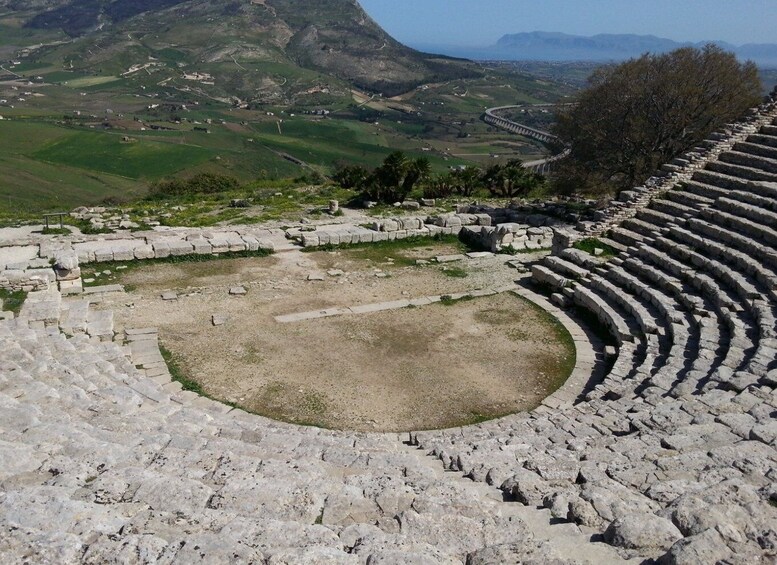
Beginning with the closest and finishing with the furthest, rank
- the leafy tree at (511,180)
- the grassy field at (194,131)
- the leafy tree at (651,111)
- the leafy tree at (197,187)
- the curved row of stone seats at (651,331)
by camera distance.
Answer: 1. the curved row of stone seats at (651,331)
2. the leafy tree at (651,111)
3. the leafy tree at (511,180)
4. the leafy tree at (197,187)
5. the grassy field at (194,131)

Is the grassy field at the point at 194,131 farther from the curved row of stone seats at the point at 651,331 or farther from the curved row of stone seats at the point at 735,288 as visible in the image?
the curved row of stone seats at the point at 735,288

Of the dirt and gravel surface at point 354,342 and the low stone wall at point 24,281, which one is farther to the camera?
the low stone wall at point 24,281

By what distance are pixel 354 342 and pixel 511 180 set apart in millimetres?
19128

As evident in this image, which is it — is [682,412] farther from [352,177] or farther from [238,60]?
[238,60]

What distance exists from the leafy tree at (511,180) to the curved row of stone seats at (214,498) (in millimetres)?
23617

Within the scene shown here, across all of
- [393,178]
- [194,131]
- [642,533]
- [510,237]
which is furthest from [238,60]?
[642,533]

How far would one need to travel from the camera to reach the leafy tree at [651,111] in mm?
21406

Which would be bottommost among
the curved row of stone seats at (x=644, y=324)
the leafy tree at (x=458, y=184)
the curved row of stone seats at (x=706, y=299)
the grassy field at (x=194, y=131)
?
the grassy field at (x=194, y=131)

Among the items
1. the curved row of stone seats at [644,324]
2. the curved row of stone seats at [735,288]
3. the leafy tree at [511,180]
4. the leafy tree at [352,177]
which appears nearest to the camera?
the curved row of stone seats at [644,324]

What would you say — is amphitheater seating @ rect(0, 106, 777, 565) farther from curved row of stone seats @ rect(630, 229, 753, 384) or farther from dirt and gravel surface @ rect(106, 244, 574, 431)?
dirt and gravel surface @ rect(106, 244, 574, 431)

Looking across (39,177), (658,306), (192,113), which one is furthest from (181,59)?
(658,306)

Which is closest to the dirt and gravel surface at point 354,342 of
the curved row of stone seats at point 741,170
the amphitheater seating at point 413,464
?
the amphitheater seating at point 413,464

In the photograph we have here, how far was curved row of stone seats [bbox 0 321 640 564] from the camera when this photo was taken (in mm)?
3826

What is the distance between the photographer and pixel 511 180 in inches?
1167
